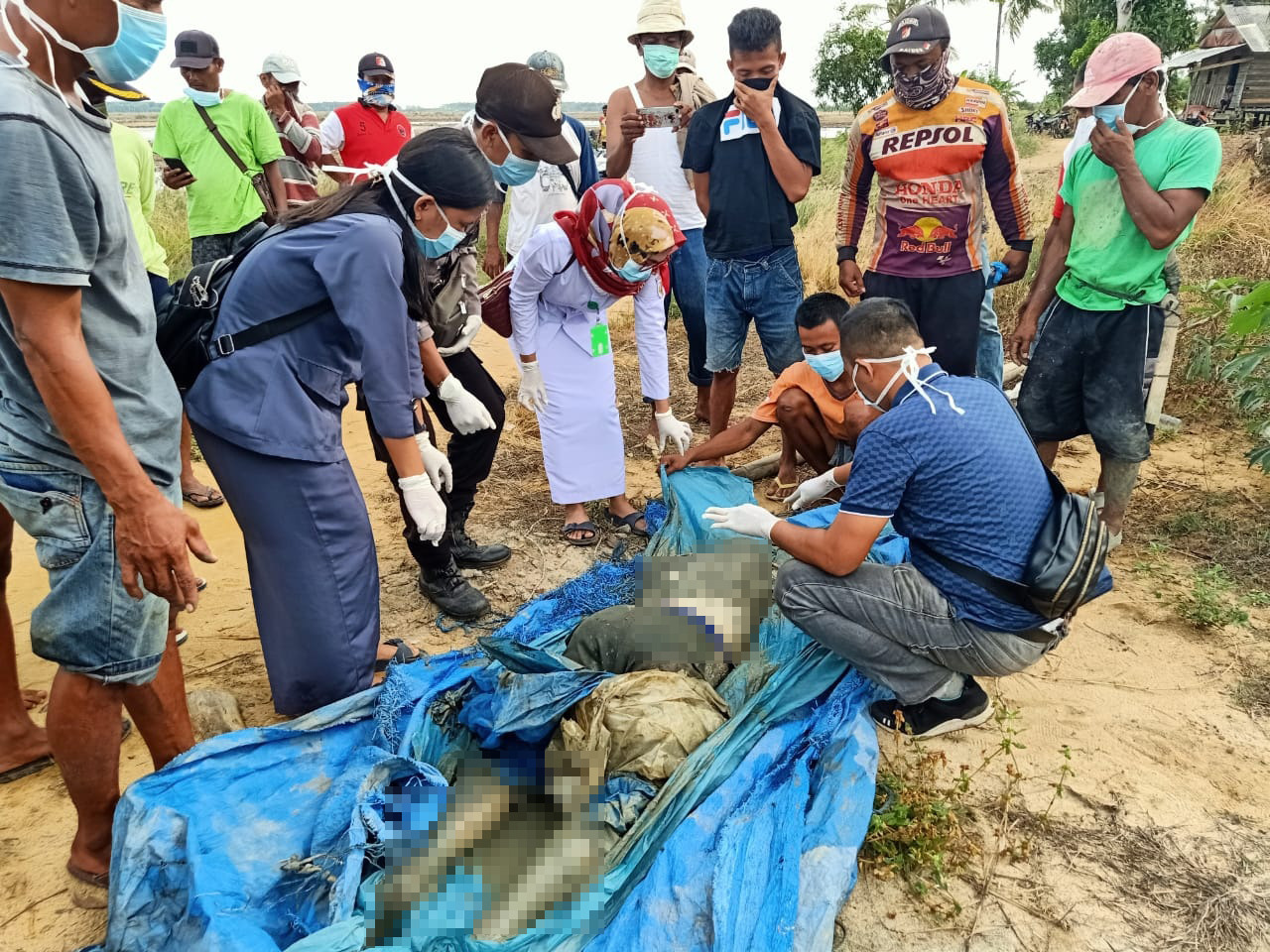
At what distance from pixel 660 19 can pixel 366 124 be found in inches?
86.1

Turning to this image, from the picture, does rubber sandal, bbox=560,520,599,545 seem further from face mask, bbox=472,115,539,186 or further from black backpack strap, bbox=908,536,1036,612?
black backpack strap, bbox=908,536,1036,612

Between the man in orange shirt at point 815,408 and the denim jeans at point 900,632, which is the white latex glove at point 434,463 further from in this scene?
the denim jeans at point 900,632

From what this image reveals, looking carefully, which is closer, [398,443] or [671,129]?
[398,443]

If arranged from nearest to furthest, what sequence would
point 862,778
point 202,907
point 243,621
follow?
point 202,907
point 862,778
point 243,621

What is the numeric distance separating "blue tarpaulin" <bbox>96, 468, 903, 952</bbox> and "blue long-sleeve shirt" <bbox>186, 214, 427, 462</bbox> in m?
0.74

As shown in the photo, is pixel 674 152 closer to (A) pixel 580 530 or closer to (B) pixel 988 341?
(B) pixel 988 341

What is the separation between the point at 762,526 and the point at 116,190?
5.98 ft

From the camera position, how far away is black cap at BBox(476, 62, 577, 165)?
9.02ft

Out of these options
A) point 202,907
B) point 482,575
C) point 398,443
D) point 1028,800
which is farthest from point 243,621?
point 1028,800

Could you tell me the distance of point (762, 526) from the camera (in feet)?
8.27

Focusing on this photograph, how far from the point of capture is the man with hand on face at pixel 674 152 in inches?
169

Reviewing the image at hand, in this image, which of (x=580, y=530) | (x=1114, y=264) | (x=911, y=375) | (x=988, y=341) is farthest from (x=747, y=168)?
(x=911, y=375)

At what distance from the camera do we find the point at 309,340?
7.10 ft

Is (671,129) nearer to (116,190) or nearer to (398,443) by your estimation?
(398,443)
